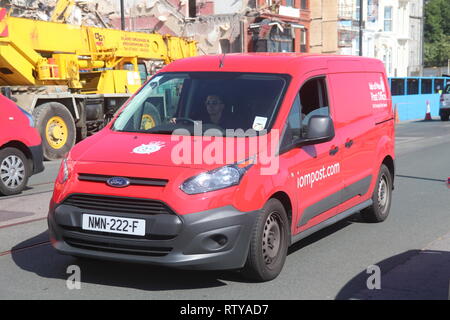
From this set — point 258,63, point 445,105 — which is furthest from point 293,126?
point 445,105

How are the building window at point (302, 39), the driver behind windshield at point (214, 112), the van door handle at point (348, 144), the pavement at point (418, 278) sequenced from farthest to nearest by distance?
the building window at point (302, 39) → the van door handle at point (348, 144) → the driver behind windshield at point (214, 112) → the pavement at point (418, 278)

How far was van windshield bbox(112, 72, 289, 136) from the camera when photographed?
18.9 ft

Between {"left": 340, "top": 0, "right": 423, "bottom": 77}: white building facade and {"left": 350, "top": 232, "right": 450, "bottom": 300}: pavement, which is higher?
{"left": 340, "top": 0, "right": 423, "bottom": 77}: white building facade

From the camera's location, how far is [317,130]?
5.84 m

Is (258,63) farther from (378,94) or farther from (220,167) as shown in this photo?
(378,94)

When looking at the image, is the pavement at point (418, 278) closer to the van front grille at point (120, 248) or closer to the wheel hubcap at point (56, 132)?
the van front grille at point (120, 248)

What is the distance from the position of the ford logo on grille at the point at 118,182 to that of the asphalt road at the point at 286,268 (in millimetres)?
832

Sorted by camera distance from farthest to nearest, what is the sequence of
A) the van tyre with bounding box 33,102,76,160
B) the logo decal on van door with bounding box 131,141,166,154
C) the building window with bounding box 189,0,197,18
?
the building window with bounding box 189,0,197,18 → the van tyre with bounding box 33,102,76,160 → the logo decal on van door with bounding box 131,141,166,154

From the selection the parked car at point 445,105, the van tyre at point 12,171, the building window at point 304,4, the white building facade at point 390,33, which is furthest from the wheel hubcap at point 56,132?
the white building facade at point 390,33

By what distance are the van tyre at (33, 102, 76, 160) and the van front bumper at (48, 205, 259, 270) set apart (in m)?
11.5

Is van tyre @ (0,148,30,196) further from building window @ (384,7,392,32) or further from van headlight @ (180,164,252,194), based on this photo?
building window @ (384,7,392,32)

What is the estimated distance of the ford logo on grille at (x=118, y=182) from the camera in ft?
16.4

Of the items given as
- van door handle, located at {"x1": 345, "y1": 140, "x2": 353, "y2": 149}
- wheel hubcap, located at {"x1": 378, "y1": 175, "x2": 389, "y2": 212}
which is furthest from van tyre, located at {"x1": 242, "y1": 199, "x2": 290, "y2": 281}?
wheel hubcap, located at {"x1": 378, "y1": 175, "x2": 389, "y2": 212}

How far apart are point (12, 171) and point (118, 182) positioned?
18.1 feet
